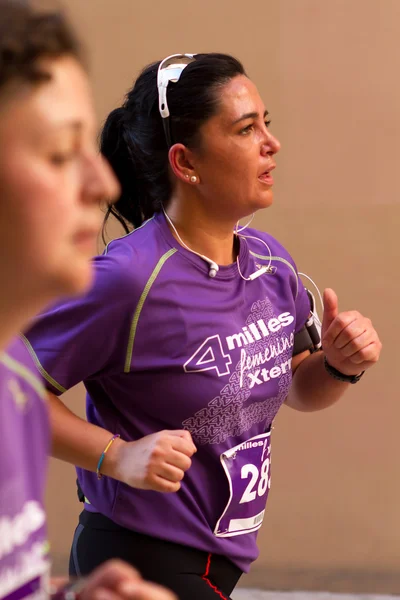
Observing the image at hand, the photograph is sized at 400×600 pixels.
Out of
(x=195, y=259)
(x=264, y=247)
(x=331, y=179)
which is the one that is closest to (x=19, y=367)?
(x=195, y=259)

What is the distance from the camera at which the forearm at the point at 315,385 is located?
5.33 ft

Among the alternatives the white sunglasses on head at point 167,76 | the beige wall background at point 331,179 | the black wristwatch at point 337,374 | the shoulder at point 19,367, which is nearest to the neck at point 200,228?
the white sunglasses on head at point 167,76

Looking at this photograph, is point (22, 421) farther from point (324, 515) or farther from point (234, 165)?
point (324, 515)

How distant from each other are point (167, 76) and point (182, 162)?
15cm

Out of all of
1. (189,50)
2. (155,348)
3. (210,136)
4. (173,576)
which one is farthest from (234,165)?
(189,50)

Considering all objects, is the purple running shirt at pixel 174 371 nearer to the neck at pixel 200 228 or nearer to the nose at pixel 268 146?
the neck at pixel 200 228

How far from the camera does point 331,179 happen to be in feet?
8.51

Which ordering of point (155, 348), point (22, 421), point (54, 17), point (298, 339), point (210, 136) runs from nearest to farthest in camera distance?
point (54, 17) < point (22, 421) < point (155, 348) < point (210, 136) < point (298, 339)

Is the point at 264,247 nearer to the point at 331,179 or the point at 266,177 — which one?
the point at 266,177

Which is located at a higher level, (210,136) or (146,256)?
(210,136)

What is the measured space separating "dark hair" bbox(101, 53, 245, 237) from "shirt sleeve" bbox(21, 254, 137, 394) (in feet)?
0.87

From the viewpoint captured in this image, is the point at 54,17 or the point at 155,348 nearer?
the point at 54,17

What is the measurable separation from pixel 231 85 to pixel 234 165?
0.15 meters

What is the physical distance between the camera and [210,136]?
1461 mm
